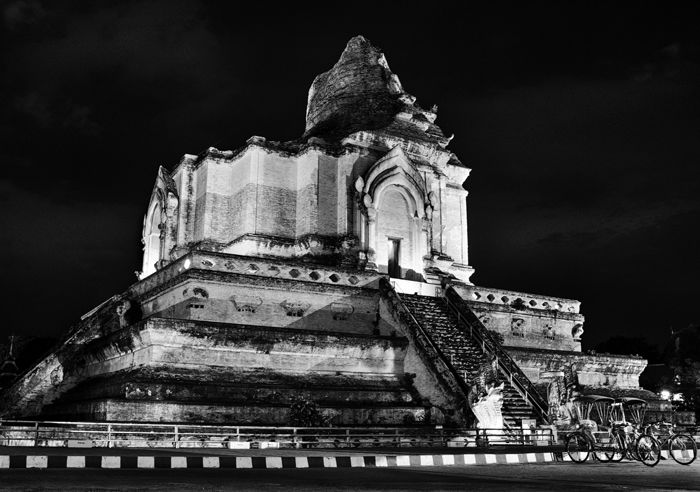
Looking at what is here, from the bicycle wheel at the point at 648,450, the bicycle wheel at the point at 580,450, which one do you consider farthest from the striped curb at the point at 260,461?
the bicycle wheel at the point at 648,450

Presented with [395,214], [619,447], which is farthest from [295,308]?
[619,447]

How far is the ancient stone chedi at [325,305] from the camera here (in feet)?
70.0

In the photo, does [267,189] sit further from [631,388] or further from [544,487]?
[544,487]

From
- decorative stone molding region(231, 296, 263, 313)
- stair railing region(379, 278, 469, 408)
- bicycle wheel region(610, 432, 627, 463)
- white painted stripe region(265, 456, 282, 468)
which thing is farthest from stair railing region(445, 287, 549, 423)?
white painted stripe region(265, 456, 282, 468)

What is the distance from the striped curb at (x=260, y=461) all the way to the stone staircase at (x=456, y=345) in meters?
5.96

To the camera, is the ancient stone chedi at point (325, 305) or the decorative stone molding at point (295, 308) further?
the decorative stone molding at point (295, 308)

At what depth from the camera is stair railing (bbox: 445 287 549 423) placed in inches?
901

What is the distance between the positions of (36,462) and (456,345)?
1601 centimetres

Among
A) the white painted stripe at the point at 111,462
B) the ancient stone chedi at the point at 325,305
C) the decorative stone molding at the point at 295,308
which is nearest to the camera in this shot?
the white painted stripe at the point at 111,462

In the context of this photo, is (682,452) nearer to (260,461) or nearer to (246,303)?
(260,461)

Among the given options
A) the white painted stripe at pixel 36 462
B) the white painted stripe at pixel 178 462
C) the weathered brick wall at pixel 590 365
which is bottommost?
the white painted stripe at pixel 178 462

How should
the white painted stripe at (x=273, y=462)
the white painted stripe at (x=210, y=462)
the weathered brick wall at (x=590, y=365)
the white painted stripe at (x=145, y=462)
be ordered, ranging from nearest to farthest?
the white painted stripe at (x=145, y=462) → the white painted stripe at (x=210, y=462) → the white painted stripe at (x=273, y=462) → the weathered brick wall at (x=590, y=365)

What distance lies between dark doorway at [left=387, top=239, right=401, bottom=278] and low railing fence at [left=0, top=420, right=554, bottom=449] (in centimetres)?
1235

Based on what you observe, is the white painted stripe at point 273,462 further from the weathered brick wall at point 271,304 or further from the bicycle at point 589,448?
the weathered brick wall at point 271,304
